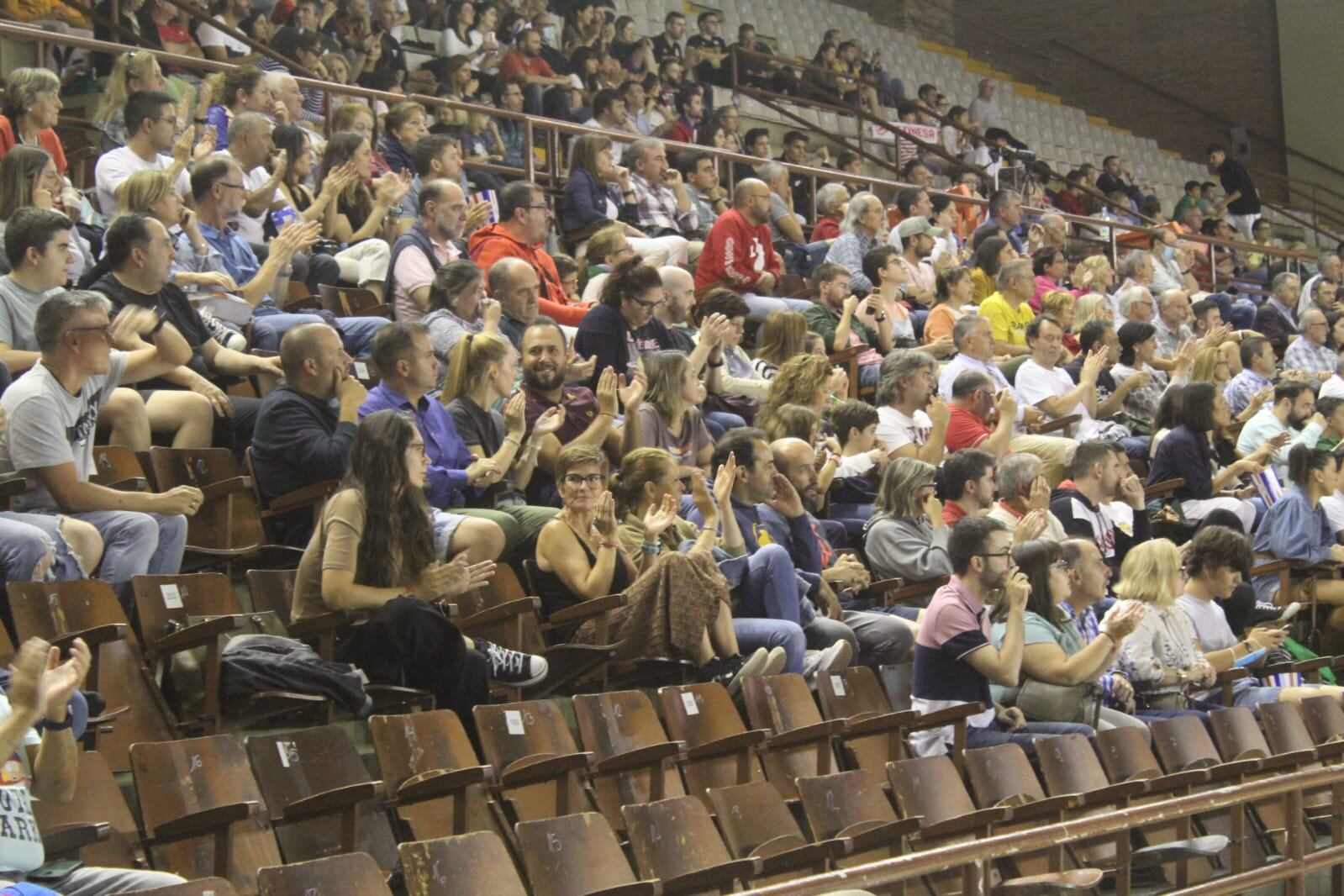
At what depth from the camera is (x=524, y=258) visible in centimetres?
762

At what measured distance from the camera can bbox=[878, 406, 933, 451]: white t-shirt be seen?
24.5 feet

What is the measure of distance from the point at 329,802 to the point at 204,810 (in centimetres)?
30

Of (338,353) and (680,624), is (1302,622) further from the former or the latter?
(338,353)

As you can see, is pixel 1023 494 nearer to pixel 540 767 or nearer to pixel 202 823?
pixel 540 767

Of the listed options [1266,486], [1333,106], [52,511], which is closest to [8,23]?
[52,511]

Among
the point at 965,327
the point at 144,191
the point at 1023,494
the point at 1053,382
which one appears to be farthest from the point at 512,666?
the point at 1053,382

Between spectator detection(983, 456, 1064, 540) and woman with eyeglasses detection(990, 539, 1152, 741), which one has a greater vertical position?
spectator detection(983, 456, 1064, 540)

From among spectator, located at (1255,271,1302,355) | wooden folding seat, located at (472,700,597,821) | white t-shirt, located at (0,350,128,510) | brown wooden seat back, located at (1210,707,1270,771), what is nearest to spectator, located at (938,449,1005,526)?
brown wooden seat back, located at (1210,707,1270,771)

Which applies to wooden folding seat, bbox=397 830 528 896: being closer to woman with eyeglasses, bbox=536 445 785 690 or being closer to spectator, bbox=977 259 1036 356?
woman with eyeglasses, bbox=536 445 785 690

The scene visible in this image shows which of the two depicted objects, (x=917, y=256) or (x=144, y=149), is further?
(x=917, y=256)

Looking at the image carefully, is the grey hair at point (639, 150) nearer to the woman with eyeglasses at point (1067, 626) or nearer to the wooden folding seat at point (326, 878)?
the woman with eyeglasses at point (1067, 626)

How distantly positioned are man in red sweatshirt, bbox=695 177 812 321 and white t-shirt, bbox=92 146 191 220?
119 inches

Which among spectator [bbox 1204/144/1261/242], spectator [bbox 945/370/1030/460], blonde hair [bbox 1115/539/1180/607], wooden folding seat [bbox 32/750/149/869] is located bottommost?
wooden folding seat [bbox 32/750/149/869]

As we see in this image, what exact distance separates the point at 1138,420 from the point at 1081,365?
43 centimetres
